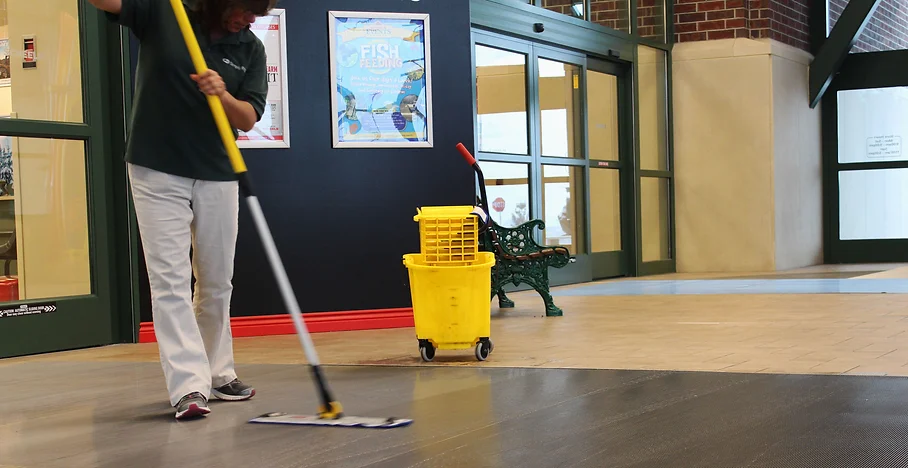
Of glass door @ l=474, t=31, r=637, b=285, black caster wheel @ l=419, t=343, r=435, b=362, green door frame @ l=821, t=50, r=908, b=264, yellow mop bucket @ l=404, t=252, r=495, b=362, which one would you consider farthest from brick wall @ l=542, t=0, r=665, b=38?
black caster wheel @ l=419, t=343, r=435, b=362

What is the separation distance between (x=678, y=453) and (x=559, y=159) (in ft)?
23.8

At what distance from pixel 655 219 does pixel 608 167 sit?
1.20 meters

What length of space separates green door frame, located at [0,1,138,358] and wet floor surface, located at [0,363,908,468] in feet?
4.84

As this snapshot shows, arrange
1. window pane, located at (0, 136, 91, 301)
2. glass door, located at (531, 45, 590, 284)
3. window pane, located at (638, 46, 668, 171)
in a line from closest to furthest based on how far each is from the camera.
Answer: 1. window pane, located at (0, 136, 91, 301)
2. glass door, located at (531, 45, 590, 284)
3. window pane, located at (638, 46, 668, 171)

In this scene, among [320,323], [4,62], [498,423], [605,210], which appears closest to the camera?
[498,423]

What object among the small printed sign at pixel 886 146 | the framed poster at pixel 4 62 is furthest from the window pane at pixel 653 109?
the framed poster at pixel 4 62

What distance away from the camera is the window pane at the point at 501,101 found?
8.95 m

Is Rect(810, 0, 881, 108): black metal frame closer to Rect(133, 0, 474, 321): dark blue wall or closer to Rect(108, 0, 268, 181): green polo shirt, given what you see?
Rect(133, 0, 474, 321): dark blue wall

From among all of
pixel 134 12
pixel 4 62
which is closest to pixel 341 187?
pixel 4 62

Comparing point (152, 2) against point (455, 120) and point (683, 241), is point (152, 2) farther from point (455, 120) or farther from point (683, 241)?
point (683, 241)

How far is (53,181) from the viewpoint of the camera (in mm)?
5906

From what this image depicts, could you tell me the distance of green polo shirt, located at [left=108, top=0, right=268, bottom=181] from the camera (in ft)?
11.8

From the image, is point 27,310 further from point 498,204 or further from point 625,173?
point 625,173

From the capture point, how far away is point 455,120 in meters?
6.89
